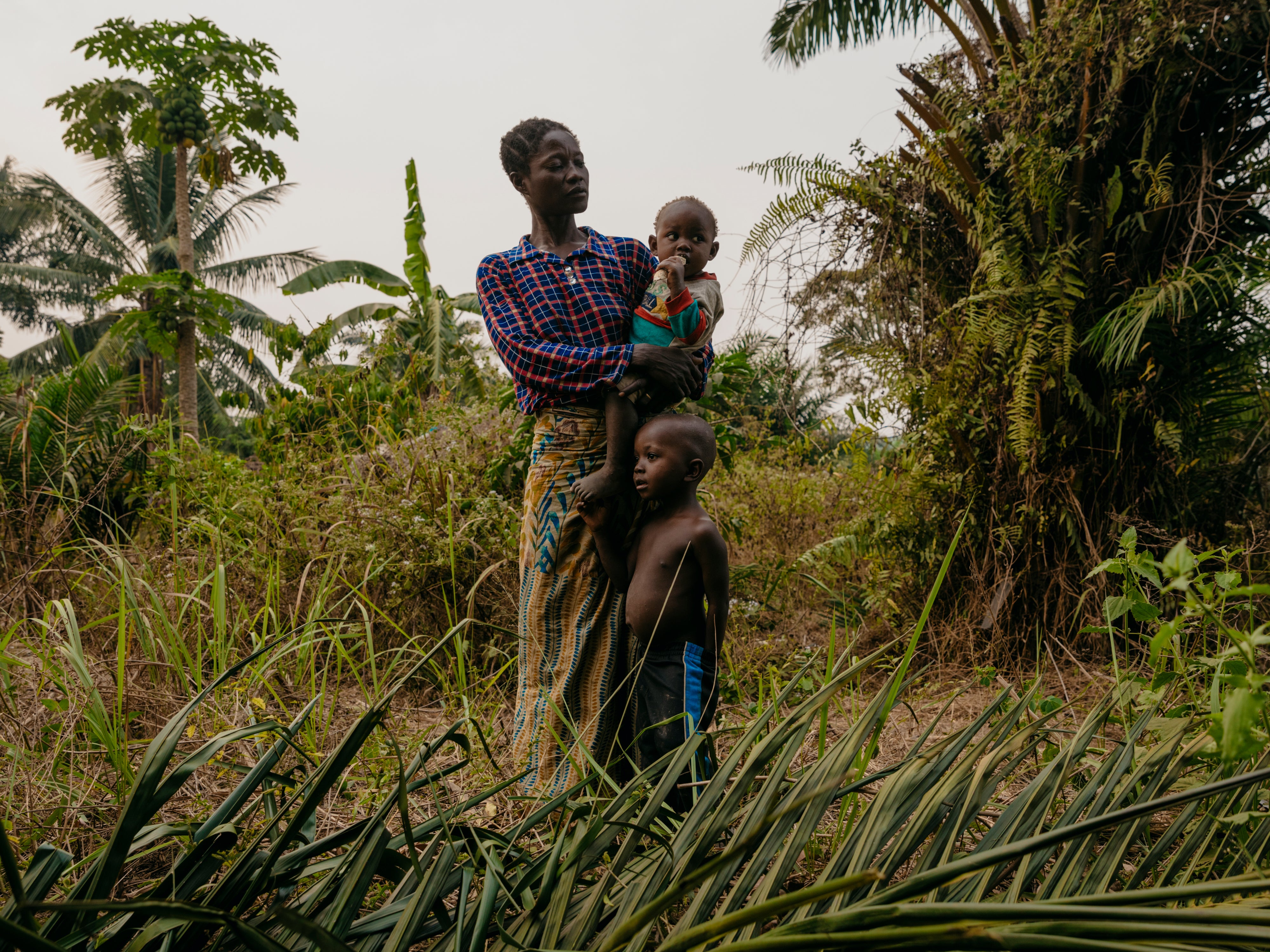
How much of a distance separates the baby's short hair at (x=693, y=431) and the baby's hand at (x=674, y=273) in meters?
0.34

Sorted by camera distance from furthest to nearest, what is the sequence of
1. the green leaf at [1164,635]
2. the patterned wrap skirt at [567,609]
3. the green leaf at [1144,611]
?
1. the patterned wrap skirt at [567,609]
2. the green leaf at [1144,611]
3. the green leaf at [1164,635]

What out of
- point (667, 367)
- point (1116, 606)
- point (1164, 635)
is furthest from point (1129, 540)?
point (667, 367)

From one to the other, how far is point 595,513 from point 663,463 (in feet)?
0.93

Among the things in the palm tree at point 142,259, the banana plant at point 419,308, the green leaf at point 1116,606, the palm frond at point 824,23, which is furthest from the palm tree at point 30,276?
the green leaf at point 1116,606

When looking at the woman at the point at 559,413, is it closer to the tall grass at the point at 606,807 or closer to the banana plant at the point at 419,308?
the tall grass at the point at 606,807

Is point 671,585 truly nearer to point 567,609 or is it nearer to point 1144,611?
point 567,609

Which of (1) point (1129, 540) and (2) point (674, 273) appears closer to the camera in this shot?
(1) point (1129, 540)

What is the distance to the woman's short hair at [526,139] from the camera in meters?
2.28

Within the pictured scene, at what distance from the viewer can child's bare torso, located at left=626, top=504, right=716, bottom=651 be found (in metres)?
2.14

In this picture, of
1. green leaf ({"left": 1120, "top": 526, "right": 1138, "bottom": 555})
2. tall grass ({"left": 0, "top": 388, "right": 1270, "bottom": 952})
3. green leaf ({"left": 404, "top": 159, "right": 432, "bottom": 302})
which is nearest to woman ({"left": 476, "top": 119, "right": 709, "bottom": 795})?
tall grass ({"left": 0, "top": 388, "right": 1270, "bottom": 952})

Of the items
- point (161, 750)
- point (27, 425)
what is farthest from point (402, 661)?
point (161, 750)

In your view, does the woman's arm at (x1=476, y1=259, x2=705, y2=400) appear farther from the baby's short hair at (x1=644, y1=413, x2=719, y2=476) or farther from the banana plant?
the banana plant

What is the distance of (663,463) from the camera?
84.4 inches

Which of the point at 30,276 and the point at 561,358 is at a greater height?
the point at 30,276
